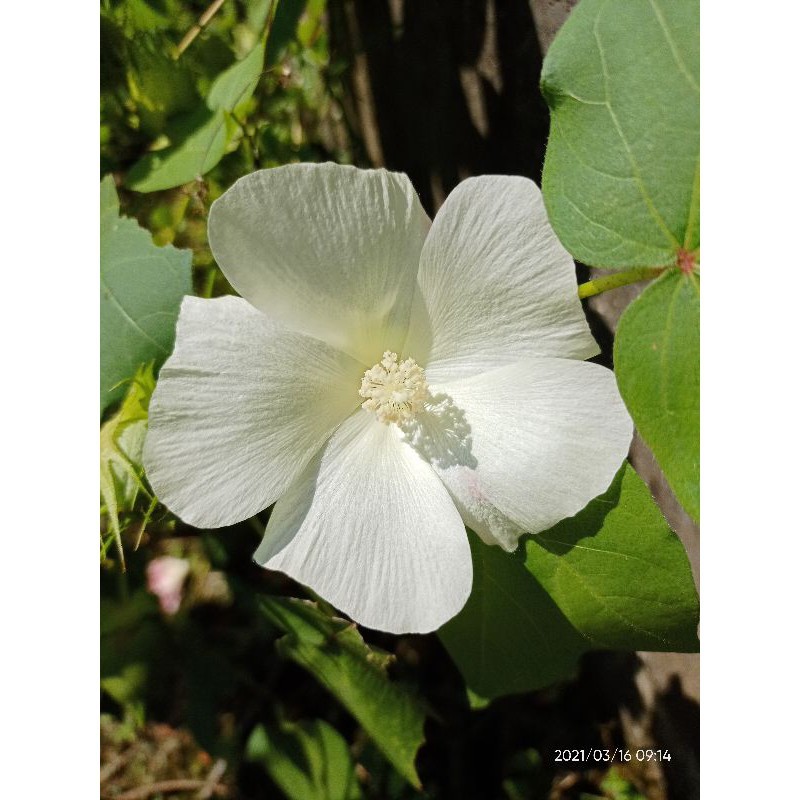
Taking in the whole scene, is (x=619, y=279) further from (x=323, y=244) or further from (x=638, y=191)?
(x=323, y=244)

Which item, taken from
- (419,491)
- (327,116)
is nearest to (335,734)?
(419,491)

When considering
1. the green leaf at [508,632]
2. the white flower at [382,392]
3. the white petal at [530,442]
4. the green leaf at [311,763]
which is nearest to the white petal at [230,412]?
the white flower at [382,392]

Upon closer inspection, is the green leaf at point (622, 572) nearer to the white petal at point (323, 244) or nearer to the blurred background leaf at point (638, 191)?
the blurred background leaf at point (638, 191)

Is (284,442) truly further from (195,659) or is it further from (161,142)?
(195,659)

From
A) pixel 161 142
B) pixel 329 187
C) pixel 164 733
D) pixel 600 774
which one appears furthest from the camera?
pixel 164 733

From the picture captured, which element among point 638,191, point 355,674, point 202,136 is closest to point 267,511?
point 355,674

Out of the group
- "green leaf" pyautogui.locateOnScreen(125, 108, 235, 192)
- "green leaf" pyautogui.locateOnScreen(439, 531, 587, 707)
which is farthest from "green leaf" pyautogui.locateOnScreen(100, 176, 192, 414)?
"green leaf" pyautogui.locateOnScreen(439, 531, 587, 707)

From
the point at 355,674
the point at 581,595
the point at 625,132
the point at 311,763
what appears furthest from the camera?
the point at 311,763
